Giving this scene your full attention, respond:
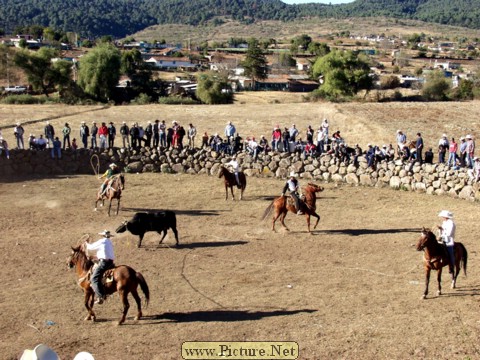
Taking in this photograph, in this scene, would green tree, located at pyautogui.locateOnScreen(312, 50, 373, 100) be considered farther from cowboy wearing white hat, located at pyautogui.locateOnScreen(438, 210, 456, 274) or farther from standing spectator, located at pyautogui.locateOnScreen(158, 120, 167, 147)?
cowboy wearing white hat, located at pyautogui.locateOnScreen(438, 210, 456, 274)

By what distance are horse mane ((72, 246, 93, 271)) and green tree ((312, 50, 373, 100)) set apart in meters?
52.2

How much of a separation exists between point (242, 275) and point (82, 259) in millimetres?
4207

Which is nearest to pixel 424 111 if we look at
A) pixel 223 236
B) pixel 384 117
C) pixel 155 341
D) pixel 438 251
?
pixel 384 117

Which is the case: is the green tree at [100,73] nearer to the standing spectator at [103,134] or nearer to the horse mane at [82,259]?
the standing spectator at [103,134]

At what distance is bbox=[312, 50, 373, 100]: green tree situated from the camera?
2569 inches

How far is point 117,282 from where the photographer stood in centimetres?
1155

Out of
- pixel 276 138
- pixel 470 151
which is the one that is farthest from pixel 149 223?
pixel 470 151

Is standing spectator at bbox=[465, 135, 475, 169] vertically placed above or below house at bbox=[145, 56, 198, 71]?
below

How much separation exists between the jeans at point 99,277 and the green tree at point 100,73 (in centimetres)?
4976

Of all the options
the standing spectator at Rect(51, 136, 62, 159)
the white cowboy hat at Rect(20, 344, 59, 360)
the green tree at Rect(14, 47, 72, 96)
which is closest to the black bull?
the white cowboy hat at Rect(20, 344, 59, 360)

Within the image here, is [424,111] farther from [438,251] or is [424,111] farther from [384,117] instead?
[438,251]

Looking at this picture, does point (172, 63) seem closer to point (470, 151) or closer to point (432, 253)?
point (470, 151)

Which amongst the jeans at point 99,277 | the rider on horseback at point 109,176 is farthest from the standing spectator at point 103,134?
the jeans at point 99,277

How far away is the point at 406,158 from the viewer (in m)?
25.3
